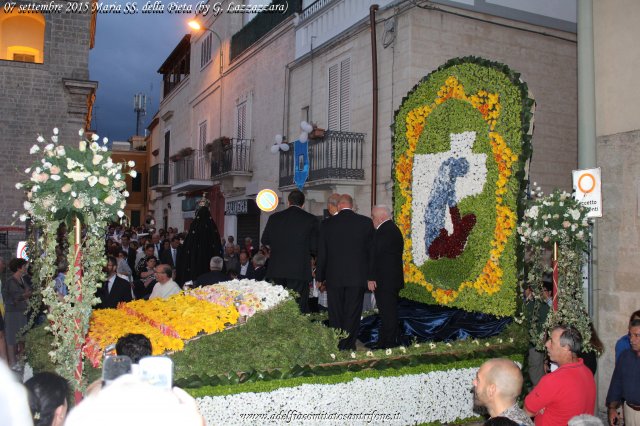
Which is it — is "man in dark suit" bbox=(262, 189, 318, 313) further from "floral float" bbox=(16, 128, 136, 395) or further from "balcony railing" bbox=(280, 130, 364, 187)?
"balcony railing" bbox=(280, 130, 364, 187)

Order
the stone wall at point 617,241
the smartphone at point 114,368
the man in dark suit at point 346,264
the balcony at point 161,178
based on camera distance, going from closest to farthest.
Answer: the smartphone at point 114,368 → the stone wall at point 617,241 → the man in dark suit at point 346,264 → the balcony at point 161,178

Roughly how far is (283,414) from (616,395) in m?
3.21

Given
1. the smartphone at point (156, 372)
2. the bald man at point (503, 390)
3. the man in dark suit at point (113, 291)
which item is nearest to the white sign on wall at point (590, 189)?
the bald man at point (503, 390)

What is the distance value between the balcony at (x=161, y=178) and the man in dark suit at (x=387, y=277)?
22.7 metres

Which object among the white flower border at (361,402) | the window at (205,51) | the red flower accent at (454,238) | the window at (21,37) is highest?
the window at (205,51)

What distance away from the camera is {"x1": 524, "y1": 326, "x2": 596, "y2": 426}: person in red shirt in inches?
185

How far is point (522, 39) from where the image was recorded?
1504 centimetres

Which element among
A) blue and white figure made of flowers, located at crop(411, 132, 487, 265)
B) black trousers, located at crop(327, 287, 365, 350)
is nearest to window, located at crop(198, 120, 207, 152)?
blue and white figure made of flowers, located at crop(411, 132, 487, 265)

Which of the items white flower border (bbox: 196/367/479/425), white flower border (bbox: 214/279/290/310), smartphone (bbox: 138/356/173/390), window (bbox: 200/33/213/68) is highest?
window (bbox: 200/33/213/68)

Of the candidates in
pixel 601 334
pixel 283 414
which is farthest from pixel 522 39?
pixel 283 414

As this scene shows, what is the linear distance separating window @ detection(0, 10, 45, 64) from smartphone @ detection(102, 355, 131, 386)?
70.2 ft

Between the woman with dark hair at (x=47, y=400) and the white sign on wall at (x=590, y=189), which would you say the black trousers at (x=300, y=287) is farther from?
the woman with dark hair at (x=47, y=400)

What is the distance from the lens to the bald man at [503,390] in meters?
3.90

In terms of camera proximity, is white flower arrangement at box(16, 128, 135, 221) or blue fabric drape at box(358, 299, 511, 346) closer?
white flower arrangement at box(16, 128, 135, 221)
